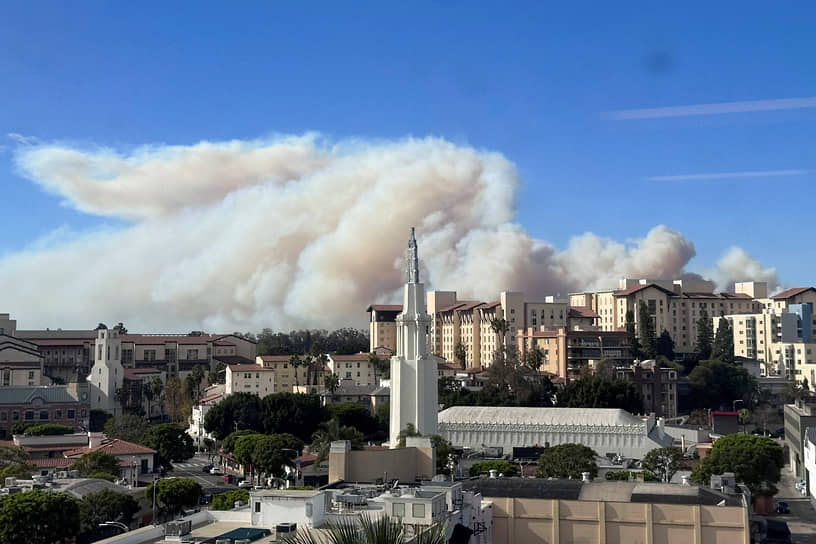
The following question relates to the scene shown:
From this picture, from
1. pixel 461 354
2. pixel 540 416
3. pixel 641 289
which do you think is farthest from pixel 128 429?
pixel 641 289

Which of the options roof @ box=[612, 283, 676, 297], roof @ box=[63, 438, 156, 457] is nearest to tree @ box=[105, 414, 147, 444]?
roof @ box=[63, 438, 156, 457]

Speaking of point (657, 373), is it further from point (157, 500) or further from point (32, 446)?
point (157, 500)

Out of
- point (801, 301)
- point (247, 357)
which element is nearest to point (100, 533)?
point (247, 357)

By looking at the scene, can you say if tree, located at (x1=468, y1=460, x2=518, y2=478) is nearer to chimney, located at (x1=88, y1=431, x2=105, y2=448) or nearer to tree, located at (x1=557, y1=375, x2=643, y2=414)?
chimney, located at (x1=88, y1=431, x2=105, y2=448)

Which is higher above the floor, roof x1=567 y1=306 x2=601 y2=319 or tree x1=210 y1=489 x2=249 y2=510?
roof x1=567 y1=306 x2=601 y2=319

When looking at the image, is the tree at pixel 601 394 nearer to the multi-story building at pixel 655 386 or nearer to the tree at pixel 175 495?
the multi-story building at pixel 655 386

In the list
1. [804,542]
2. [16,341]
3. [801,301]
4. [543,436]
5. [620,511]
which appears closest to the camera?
[620,511]
